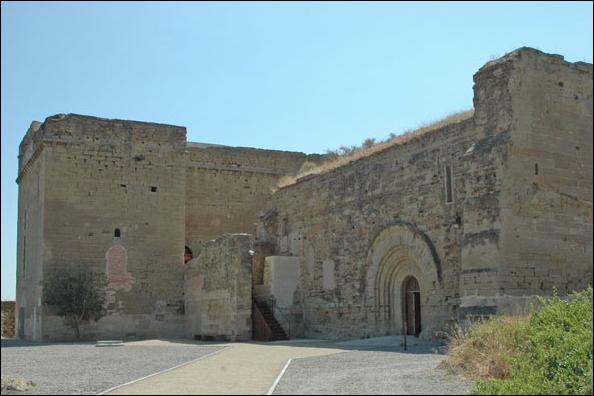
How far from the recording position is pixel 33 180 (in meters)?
27.2

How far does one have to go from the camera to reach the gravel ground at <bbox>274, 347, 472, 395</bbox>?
8961 millimetres

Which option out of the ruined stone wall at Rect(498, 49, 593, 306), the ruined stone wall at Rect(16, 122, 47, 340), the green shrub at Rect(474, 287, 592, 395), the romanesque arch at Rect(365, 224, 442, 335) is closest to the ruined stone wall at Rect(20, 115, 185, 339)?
the ruined stone wall at Rect(16, 122, 47, 340)

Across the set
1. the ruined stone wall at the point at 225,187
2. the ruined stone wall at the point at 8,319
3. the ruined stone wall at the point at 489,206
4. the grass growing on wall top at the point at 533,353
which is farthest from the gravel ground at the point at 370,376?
the ruined stone wall at the point at 8,319

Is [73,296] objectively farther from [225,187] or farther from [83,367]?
[83,367]

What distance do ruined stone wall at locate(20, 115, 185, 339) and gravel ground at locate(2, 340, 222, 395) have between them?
6471mm

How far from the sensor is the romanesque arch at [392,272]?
1770 cm

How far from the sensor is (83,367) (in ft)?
44.2

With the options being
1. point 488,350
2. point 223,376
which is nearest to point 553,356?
point 488,350

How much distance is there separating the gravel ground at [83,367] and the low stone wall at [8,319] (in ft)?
54.8

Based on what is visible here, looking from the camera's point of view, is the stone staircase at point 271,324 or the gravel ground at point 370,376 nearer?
the gravel ground at point 370,376

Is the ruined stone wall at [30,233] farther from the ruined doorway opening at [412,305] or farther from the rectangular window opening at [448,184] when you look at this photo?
the rectangular window opening at [448,184]

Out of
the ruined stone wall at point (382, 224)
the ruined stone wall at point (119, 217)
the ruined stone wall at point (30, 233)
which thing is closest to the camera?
the ruined stone wall at point (382, 224)

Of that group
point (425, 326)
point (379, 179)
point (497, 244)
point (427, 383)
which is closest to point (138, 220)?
point (379, 179)

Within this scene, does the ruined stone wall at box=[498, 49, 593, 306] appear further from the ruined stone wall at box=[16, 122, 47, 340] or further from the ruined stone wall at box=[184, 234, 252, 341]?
the ruined stone wall at box=[16, 122, 47, 340]
